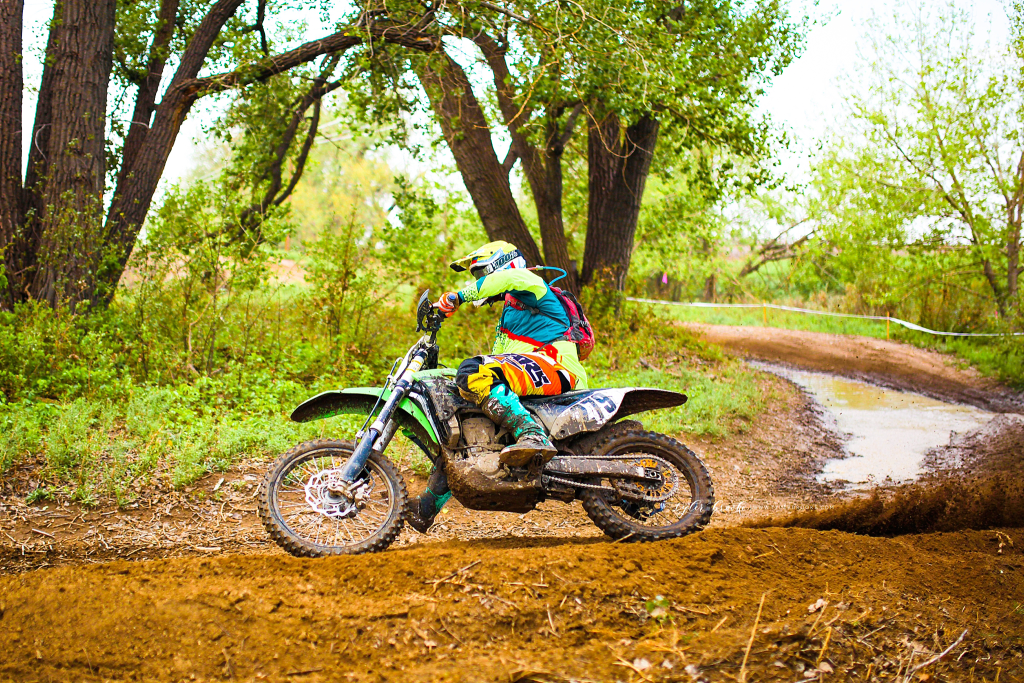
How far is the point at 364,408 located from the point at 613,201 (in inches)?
364

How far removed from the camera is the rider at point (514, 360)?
4.60 m

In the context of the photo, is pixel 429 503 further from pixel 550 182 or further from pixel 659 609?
pixel 550 182

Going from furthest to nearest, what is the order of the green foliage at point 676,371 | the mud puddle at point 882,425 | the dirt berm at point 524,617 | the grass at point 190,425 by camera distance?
the green foliage at point 676,371, the mud puddle at point 882,425, the grass at point 190,425, the dirt berm at point 524,617

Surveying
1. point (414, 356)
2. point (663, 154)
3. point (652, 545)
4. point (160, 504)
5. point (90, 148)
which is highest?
point (663, 154)

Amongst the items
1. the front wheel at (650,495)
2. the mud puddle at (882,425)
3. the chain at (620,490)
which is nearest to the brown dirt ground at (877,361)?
the mud puddle at (882,425)

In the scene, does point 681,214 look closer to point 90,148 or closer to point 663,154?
point 663,154

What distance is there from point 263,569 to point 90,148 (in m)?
7.23

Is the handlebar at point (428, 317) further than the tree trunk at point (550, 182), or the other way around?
the tree trunk at point (550, 182)

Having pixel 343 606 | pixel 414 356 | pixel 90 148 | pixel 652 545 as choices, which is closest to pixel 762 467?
pixel 652 545

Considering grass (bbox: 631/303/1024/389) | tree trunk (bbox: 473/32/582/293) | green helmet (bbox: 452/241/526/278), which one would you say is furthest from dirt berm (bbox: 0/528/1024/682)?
grass (bbox: 631/303/1024/389)

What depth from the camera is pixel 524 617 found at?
3.57 metres

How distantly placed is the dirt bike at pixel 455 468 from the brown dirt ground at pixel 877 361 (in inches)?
326

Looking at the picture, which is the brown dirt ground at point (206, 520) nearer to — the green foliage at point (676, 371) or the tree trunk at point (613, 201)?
the green foliage at point (676, 371)

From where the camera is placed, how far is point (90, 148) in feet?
29.4
